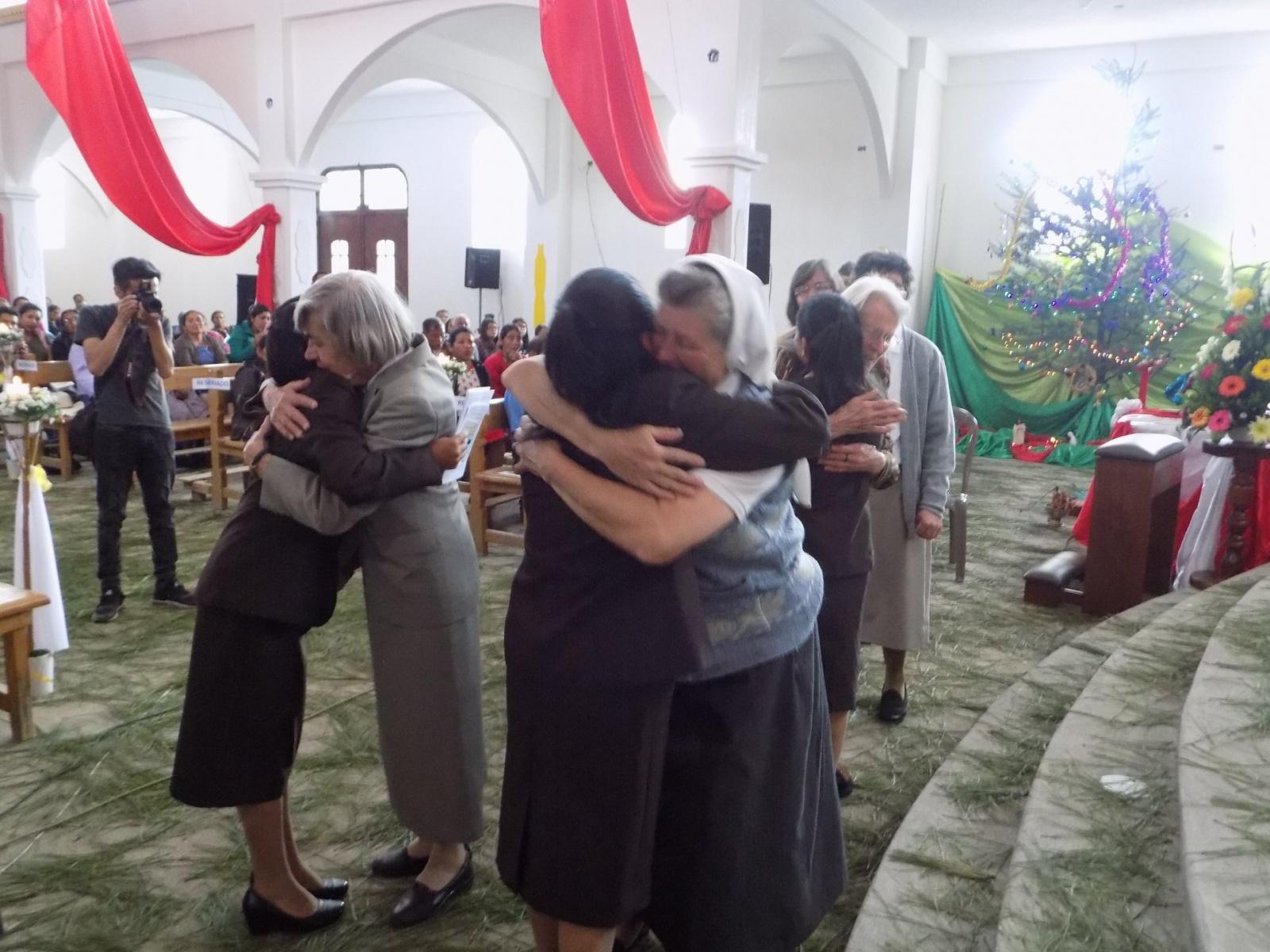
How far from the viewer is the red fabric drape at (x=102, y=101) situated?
21.4 ft

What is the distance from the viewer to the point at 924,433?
2.80 metres

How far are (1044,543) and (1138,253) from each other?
4.01 meters

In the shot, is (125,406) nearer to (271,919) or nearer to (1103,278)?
(271,919)

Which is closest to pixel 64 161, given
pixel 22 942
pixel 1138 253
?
pixel 1138 253

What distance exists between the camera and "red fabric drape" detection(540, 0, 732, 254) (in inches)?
199

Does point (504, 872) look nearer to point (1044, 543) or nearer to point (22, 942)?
point (22, 942)

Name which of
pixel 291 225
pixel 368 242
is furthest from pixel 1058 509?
pixel 368 242

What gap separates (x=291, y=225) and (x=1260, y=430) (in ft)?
23.1

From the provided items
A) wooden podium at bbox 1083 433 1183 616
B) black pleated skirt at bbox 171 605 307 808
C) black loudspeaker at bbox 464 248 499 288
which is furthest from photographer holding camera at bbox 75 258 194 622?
black loudspeaker at bbox 464 248 499 288

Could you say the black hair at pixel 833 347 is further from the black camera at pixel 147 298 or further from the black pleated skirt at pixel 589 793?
the black camera at pixel 147 298

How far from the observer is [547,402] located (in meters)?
1.35

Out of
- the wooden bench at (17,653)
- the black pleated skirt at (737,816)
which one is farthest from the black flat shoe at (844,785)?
the wooden bench at (17,653)

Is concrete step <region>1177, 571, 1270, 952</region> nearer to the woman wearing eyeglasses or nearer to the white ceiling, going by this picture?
the woman wearing eyeglasses

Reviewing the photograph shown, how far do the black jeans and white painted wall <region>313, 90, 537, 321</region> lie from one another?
817 centimetres
